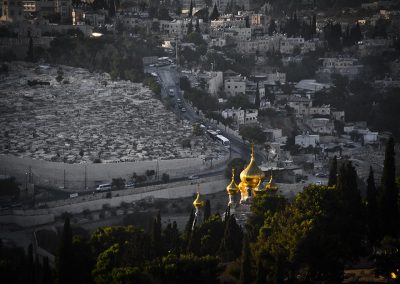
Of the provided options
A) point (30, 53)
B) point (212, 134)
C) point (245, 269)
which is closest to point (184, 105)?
point (212, 134)

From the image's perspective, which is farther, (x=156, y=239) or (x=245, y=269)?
(x=156, y=239)

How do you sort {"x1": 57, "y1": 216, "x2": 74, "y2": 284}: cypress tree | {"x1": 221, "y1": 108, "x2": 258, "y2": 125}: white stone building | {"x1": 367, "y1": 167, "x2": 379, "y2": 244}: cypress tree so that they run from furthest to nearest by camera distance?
{"x1": 221, "y1": 108, "x2": 258, "y2": 125}: white stone building
{"x1": 57, "y1": 216, "x2": 74, "y2": 284}: cypress tree
{"x1": 367, "y1": 167, "x2": 379, "y2": 244}: cypress tree

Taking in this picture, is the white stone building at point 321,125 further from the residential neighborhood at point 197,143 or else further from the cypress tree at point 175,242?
the cypress tree at point 175,242

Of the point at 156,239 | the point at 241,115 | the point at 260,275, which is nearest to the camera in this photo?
the point at 260,275

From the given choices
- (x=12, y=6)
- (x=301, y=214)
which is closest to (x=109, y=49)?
(x=12, y=6)

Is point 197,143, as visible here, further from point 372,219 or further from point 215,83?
point 372,219

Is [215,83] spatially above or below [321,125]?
above

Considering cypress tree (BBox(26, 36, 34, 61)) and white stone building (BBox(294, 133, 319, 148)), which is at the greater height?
cypress tree (BBox(26, 36, 34, 61))

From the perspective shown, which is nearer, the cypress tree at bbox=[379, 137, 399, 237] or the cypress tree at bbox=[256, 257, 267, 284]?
the cypress tree at bbox=[256, 257, 267, 284]

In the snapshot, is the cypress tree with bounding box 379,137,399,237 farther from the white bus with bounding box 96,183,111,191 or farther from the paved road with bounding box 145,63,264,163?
the paved road with bounding box 145,63,264,163

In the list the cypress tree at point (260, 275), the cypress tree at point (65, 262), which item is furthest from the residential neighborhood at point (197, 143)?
the cypress tree at point (260, 275)

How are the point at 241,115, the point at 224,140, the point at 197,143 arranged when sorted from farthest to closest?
the point at 241,115, the point at 224,140, the point at 197,143

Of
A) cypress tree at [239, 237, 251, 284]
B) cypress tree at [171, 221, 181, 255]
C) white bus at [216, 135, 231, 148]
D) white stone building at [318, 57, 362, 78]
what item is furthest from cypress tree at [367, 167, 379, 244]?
white stone building at [318, 57, 362, 78]
